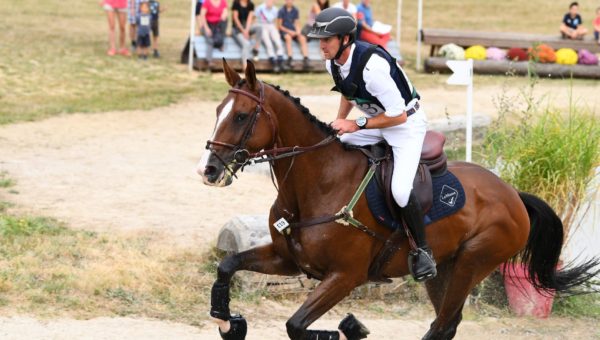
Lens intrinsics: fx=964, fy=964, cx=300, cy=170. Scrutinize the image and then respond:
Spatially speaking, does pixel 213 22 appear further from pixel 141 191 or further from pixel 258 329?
pixel 258 329

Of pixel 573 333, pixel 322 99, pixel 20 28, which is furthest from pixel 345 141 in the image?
pixel 20 28

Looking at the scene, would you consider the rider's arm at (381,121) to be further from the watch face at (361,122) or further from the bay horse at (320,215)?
the bay horse at (320,215)

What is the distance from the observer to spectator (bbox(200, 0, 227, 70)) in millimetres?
20828

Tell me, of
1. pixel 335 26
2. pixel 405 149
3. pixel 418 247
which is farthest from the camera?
pixel 418 247

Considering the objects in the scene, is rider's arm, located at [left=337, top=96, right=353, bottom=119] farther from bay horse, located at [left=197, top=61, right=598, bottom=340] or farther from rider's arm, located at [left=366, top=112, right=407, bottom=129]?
rider's arm, located at [left=366, top=112, right=407, bottom=129]

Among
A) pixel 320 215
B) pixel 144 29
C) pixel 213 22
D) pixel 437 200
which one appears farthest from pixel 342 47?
pixel 144 29

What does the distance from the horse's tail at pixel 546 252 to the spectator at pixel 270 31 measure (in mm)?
14004

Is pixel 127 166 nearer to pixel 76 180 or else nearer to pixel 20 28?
pixel 76 180

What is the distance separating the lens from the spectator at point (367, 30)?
21453 mm

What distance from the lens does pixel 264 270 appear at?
6.47 metres

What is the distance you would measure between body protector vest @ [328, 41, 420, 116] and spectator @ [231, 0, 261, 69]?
575 inches

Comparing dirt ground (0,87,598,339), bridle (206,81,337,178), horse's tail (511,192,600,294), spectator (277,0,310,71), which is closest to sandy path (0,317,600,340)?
dirt ground (0,87,598,339)

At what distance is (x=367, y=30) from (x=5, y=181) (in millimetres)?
11698

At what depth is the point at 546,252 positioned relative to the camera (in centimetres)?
764
